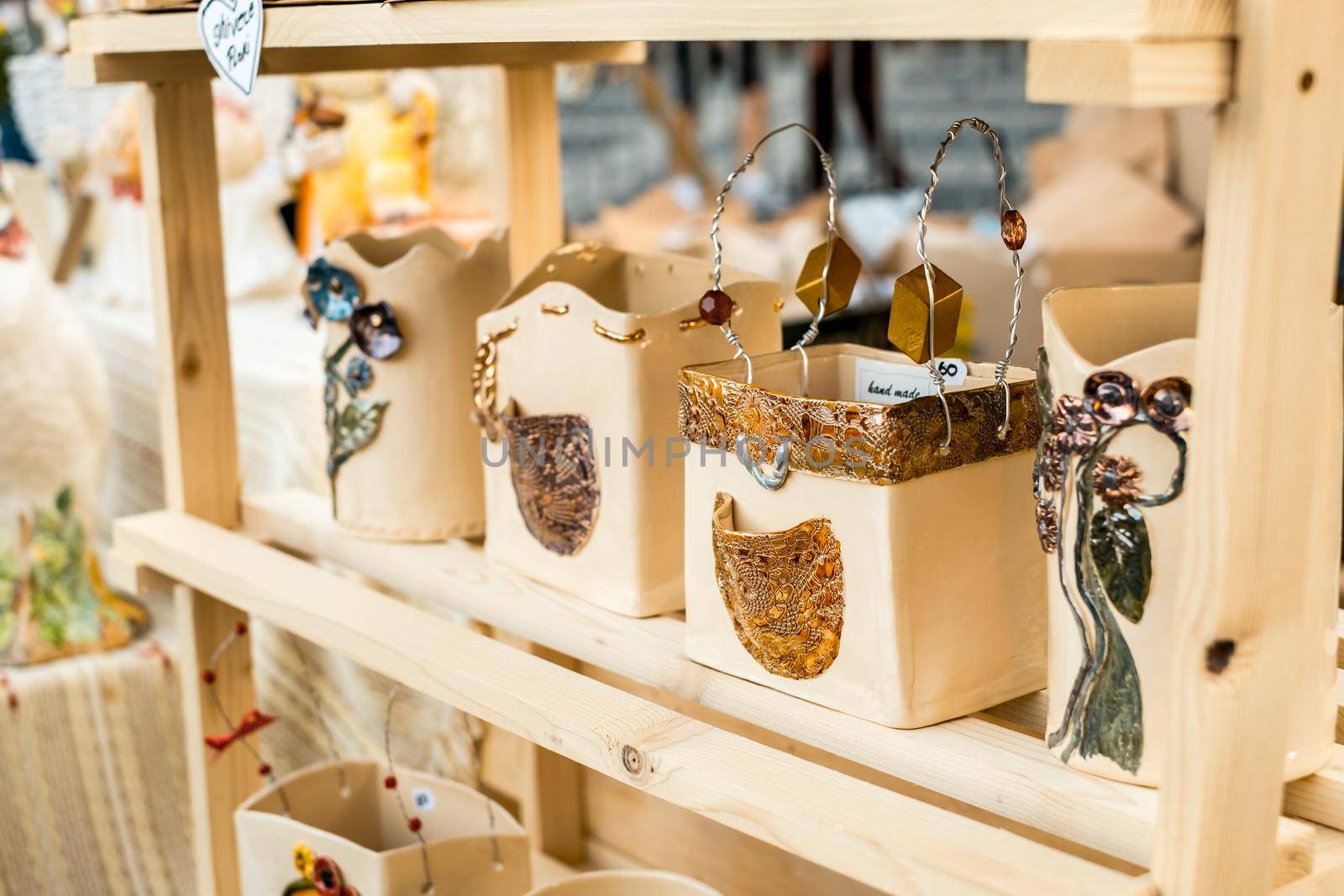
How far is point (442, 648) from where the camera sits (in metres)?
0.91

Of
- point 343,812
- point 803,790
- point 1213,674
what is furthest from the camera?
point 343,812

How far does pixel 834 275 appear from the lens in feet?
2.67

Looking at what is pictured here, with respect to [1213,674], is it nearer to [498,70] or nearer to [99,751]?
[498,70]

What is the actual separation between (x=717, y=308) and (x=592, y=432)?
150mm

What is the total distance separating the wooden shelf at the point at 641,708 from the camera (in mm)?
673

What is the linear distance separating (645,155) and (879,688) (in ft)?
13.4

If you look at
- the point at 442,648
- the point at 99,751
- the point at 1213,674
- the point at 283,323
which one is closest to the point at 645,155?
the point at 283,323

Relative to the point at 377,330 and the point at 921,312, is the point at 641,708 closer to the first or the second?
the point at 921,312

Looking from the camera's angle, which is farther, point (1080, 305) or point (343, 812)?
point (343, 812)

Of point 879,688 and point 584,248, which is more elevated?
point 584,248

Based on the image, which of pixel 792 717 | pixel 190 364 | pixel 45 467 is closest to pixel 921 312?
pixel 792 717

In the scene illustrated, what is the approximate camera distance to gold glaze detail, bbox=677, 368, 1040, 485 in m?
0.71

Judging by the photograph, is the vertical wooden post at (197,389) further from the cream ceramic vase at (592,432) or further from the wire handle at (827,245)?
the wire handle at (827,245)

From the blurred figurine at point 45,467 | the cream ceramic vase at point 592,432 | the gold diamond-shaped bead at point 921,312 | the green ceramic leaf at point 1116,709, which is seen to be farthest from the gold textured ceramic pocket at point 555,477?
the blurred figurine at point 45,467
